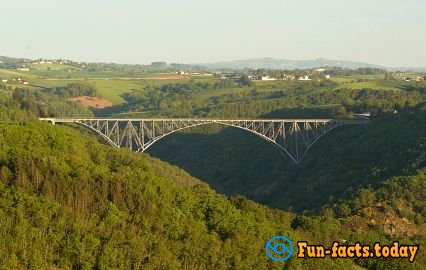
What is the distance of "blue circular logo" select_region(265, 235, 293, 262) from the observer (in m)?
45.1

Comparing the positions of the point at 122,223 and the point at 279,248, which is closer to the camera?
the point at 122,223

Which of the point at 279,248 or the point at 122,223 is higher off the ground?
the point at 122,223

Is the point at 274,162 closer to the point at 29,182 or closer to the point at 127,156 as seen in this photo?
the point at 127,156

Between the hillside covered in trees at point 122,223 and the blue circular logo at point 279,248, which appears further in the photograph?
the blue circular logo at point 279,248

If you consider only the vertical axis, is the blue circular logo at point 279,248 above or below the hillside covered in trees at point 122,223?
below

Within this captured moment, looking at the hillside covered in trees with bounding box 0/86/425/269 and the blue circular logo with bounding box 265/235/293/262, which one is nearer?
the hillside covered in trees with bounding box 0/86/425/269

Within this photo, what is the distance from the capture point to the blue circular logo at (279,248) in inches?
1775

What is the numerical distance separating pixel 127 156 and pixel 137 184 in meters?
20.5

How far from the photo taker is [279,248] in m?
46.6

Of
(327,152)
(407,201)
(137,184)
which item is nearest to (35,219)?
(137,184)

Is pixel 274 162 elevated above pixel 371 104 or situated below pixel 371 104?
below

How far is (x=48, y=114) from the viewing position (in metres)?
101

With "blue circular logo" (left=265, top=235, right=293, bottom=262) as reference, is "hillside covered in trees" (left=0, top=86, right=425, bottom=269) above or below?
above

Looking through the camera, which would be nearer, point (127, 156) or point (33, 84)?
point (127, 156)
